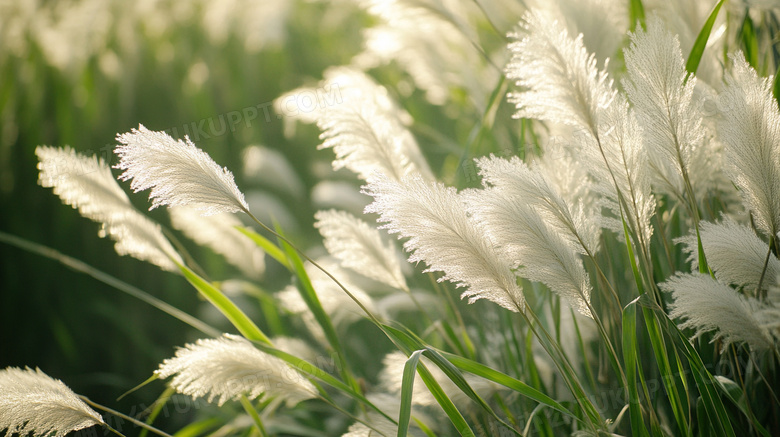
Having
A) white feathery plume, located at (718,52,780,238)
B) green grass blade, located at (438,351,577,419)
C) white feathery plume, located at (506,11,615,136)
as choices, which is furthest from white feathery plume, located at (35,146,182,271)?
white feathery plume, located at (718,52,780,238)

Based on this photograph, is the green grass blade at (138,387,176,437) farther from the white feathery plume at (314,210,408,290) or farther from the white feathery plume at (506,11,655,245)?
the white feathery plume at (506,11,655,245)

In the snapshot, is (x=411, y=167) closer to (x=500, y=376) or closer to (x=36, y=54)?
(x=500, y=376)

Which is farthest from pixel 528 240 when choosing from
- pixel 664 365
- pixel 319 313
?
pixel 319 313

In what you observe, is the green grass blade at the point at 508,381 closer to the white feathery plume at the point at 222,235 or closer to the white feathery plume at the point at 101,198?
the white feathery plume at the point at 101,198

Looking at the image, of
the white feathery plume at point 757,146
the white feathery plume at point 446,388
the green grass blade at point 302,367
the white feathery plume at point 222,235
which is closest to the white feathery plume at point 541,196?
the white feathery plume at point 757,146

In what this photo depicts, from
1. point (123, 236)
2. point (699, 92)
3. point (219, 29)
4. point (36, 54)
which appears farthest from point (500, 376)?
point (36, 54)
